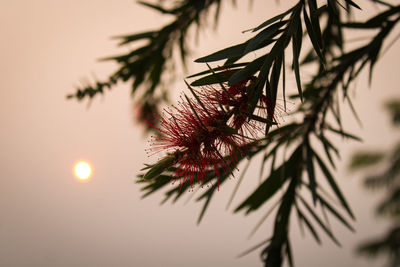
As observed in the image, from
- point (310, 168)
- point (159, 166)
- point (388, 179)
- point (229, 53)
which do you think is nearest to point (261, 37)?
point (229, 53)

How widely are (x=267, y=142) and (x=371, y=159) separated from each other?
1.21m

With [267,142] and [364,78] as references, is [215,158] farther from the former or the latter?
[364,78]

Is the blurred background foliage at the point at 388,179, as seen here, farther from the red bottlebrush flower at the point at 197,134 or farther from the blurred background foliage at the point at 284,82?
the red bottlebrush flower at the point at 197,134

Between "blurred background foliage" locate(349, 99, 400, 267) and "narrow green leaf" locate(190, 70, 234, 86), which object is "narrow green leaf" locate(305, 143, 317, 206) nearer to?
"narrow green leaf" locate(190, 70, 234, 86)

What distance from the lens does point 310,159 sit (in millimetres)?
487

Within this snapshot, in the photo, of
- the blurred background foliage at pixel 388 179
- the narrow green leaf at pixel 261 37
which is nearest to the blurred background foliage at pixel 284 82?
the narrow green leaf at pixel 261 37

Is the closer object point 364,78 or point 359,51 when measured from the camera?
point 359,51

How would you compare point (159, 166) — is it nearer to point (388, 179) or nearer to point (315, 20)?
point (315, 20)

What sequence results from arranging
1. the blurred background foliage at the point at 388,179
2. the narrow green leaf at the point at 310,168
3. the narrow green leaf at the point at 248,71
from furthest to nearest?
the blurred background foliage at the point at 388,179 < the narrow green leaf at the point at 310,168 < the narrow green leaf at the point at 248,71

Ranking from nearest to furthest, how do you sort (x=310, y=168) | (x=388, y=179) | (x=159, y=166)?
(x=159, y=166), (x=310, y=168), (x=388, y=179)

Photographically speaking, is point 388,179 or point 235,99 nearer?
point 235,99

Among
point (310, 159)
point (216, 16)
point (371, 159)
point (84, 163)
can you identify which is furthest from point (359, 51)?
point (84, 163)

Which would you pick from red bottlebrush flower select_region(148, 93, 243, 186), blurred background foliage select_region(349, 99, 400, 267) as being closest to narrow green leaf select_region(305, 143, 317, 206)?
red bottlebrush flower select_region(148, 93, 243, 186)

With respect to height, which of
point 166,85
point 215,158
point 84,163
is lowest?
point 215,158
